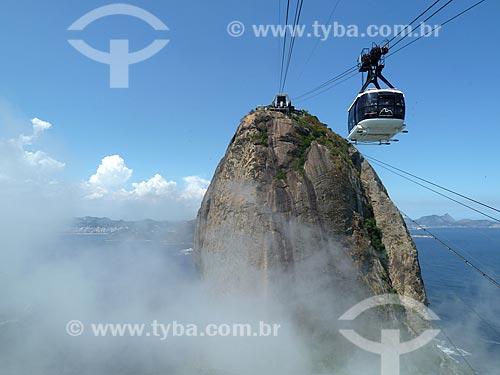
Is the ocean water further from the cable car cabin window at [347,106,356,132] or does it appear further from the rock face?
the cable car cabin window at [347,106,356,132]

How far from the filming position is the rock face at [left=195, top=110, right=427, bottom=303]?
1129 inches

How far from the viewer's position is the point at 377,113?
2173cm

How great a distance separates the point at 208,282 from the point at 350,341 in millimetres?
15734

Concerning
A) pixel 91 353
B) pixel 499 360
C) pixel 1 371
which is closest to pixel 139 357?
pixel 91 353

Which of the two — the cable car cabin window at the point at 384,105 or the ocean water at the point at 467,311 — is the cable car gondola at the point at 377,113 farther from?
the ocean water at the point at 467,311

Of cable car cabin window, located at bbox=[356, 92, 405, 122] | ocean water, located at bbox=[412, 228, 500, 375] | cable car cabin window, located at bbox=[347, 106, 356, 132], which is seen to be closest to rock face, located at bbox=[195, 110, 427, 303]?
cable car cabin window, located at bbox=[347, 106, 356, 132]

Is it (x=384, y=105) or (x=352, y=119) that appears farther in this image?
(x=352, y=119)

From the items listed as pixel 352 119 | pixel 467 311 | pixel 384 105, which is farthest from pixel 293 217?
pixel 467 311

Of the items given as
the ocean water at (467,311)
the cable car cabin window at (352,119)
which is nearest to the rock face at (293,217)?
the cable car cabin window at (352,119)

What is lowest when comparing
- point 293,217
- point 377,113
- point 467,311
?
point 467,311

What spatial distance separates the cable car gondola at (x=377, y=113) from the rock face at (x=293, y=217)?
8024 mm

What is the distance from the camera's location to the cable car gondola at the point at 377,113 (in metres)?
21.7

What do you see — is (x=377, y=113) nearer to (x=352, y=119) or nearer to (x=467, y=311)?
(x=352, y=119)

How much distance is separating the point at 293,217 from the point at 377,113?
40.8ft
